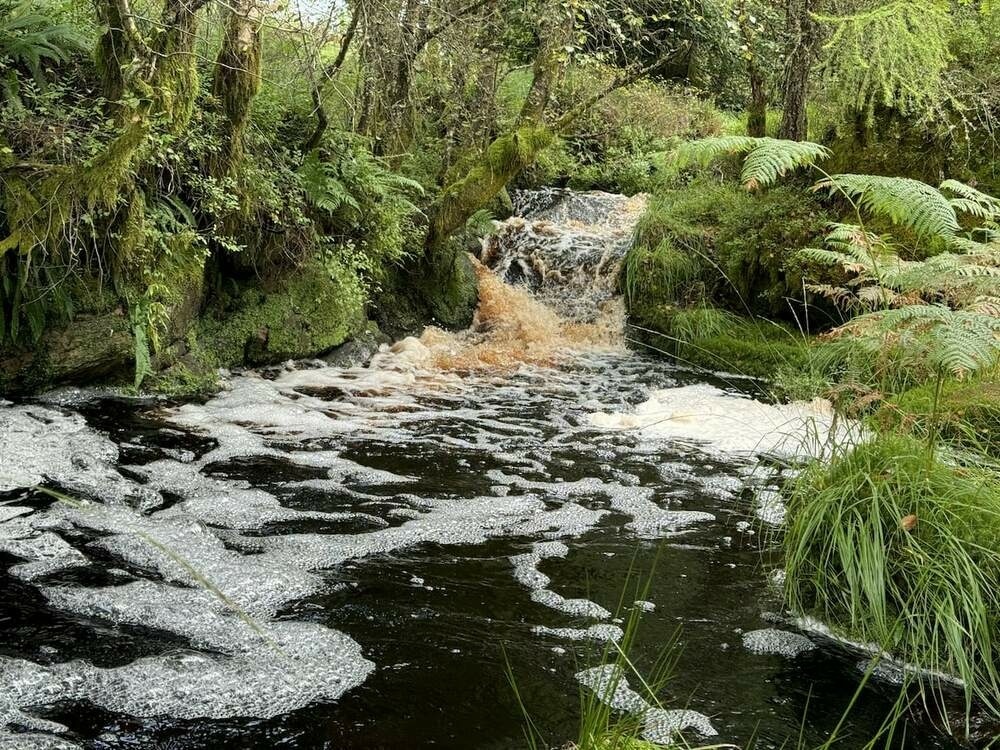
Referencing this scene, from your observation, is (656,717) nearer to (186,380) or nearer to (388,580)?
(388,580)

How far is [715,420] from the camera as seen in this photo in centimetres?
734

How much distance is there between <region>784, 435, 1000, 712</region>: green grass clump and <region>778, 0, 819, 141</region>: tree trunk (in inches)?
292

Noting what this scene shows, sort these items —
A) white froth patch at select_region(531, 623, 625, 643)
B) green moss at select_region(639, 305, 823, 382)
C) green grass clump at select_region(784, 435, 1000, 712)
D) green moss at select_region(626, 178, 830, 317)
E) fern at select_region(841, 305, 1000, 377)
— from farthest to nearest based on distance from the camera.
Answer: green moss at select_region(626, 178, 830, 317), green moss at select_region(639, 305, 823, 382), white froth patch at select_region(531, 623, 625, 643), fern at select_region(841, 305, 1000, 377), green grass clump at select_region(784, 435, 1000, 712)

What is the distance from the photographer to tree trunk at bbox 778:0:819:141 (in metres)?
9.95

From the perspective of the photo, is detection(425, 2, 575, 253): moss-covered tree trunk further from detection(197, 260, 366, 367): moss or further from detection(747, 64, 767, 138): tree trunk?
detection(747, 64, 767, 138): tree trunk

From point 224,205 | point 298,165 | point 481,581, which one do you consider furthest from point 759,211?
point 481,581

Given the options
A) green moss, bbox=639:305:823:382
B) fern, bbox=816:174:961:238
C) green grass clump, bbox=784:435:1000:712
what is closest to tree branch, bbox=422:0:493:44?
green moss, bbox=639:305:823:382

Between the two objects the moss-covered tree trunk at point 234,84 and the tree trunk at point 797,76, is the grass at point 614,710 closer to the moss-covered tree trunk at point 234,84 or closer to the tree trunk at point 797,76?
the moss-covered tree trunk at point 234,84

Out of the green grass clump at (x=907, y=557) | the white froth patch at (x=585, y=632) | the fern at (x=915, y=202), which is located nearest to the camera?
the green grass clump at (x=907, y=557)

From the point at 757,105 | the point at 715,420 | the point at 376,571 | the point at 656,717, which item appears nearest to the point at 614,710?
the point at 656,717

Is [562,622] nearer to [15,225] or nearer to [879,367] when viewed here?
[879,367]

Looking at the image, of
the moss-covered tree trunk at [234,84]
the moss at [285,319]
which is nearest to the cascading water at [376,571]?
the moss at [285,319]

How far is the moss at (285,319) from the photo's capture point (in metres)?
8.31

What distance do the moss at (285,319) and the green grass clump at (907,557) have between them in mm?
5790
